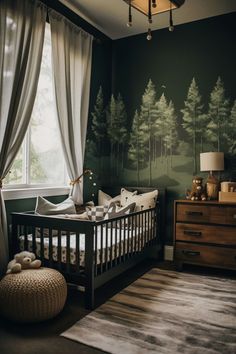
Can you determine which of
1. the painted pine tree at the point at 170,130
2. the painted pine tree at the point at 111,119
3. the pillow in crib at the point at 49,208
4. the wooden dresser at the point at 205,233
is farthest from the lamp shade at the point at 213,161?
the pillow in crib at the point at 49,208

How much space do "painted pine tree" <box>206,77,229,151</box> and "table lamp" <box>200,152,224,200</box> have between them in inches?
11.4

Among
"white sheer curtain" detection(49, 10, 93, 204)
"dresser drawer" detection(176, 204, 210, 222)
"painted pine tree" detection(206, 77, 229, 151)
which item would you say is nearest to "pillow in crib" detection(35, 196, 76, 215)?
"white sheer curtain" detection(49, 10, 93, 204)

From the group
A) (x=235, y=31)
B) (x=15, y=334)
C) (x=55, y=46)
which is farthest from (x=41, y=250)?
(x=235, y=31)

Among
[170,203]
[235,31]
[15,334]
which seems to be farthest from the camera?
[170,203]

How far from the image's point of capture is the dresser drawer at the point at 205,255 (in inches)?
125

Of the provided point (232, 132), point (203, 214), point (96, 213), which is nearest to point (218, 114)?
point (232, 132)

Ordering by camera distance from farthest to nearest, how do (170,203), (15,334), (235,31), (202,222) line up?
1. (170,203)
2. (235,31)
3. (202,222)
4. (15,334)

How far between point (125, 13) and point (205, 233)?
2494 millimetres

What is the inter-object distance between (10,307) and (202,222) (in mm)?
1977

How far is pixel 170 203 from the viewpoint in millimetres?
3926

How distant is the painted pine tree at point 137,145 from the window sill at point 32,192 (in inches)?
40.2

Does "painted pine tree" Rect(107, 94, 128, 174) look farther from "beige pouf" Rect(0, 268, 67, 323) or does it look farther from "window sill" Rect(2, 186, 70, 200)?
"beige pouf" Rect(0, 268, 67, 323)

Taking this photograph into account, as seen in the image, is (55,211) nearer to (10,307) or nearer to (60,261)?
(60,261)

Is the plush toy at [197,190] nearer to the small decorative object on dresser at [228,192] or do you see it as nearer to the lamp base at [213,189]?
the lamp base at [213,189]
